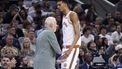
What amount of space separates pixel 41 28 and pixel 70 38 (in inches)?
242

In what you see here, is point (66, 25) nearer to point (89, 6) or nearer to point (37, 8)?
point (37, 8)

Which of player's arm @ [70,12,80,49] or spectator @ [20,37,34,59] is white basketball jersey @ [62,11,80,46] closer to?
player's arm @ [70,12,80,49]

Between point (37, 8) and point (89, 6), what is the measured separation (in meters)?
2.41

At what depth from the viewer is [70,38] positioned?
379 inches

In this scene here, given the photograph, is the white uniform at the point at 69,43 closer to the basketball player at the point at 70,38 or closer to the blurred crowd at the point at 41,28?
the basketball player at the point at 70,38

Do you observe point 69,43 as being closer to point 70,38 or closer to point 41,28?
point 70,38

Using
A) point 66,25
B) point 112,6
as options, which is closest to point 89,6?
point 112,6

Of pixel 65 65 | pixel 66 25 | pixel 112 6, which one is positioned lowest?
pixel 112 6

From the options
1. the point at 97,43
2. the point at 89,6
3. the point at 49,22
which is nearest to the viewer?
the point at 49,22

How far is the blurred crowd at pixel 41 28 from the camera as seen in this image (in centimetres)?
1301

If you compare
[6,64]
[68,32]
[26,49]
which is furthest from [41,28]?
[68,32]

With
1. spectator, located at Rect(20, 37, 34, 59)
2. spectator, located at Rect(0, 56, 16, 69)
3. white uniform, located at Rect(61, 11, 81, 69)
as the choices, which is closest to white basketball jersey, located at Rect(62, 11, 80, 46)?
white uniform, located at Rect(61, 11, 81, 69)

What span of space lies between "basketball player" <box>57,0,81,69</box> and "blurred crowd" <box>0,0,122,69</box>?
2022mm

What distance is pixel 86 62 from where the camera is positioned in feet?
43.5
